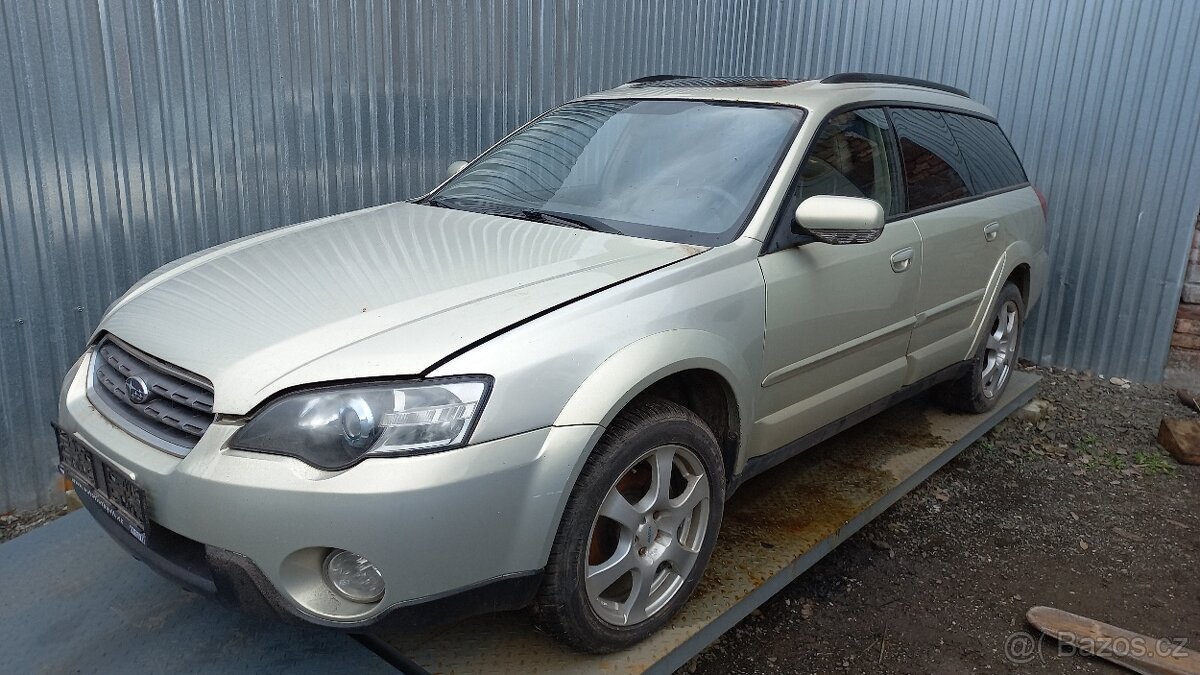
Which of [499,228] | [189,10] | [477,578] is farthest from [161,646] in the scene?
[189,10]

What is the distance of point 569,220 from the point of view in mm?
2975

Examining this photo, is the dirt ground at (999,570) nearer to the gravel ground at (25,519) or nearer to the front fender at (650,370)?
the front fender at (650,370)

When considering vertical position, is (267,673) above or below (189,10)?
below

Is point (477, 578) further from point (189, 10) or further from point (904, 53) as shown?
point (904, 53)

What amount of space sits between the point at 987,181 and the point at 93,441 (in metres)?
4.00

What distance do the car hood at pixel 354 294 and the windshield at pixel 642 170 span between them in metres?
0.18

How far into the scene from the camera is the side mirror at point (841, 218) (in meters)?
2.70

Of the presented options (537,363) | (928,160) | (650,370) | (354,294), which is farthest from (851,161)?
(354,294)

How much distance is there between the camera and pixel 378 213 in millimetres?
3287

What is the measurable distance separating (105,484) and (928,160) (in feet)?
11.1

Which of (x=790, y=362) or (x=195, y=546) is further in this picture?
(x=790, y=362)

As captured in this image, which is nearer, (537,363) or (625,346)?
(537,363)

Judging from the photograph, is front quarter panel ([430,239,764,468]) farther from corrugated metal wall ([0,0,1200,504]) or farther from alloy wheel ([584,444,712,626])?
corrugated metal wall ([0,0,1200,504])

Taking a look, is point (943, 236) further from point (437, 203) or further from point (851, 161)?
point (437, 203)
